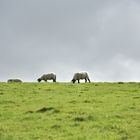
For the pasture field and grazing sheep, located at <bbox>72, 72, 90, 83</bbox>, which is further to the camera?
grazing sheep, located at <bbox>72, 72, 90, 83</bbox>

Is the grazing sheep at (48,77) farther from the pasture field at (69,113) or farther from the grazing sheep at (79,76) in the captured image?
the pasture field at (69,113)

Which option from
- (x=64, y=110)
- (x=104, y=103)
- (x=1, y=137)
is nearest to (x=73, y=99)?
(x=104, y=103)

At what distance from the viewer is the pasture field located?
24.5 meters

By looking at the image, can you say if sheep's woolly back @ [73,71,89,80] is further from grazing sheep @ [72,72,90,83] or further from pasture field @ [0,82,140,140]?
pasture field @ [0,82,140,140]

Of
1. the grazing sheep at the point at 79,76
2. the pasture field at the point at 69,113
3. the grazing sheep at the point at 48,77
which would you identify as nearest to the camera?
the pasture field at the point at 69,113

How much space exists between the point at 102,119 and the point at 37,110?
4.83 meters

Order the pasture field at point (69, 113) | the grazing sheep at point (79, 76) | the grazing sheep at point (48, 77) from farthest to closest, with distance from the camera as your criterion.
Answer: the grazing sheep at point (48, 77), the grazing sheep at point (79, 76), the pasture field at point (69, 113)

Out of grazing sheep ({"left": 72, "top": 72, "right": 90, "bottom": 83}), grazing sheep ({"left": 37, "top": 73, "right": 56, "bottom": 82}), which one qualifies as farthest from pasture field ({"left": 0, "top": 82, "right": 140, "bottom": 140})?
grazing sheep ({"left": 37, "top": 73, "right": 56, "bottom": 82})

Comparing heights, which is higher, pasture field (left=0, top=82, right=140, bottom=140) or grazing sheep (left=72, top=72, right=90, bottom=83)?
grazing sheep (left=72, top=72, right=90, bottom=83)

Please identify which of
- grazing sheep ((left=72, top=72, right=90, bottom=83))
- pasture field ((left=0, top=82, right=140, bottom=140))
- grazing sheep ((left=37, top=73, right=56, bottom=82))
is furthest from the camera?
grazing sheep ((left=37, top=73, right=56, bottom=82))

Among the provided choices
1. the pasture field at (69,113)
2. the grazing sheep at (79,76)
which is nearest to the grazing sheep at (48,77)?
the grazing sheep at (79,76)

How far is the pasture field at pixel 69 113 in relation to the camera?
963 inches

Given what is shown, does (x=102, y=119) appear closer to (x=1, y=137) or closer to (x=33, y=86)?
(x=1, y=137)

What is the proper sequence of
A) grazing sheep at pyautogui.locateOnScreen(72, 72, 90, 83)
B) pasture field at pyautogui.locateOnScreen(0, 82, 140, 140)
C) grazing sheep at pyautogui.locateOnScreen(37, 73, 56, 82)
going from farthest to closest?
grazing sheep at pyautogui.locateOnScreen(37, 73, 56, 82)
grazing sheep at pyautogui.locateOnScreen(72, 72, 90, 83)
pasture field at pyautogui.locateOnScreen(0, 82, 140, 140)
